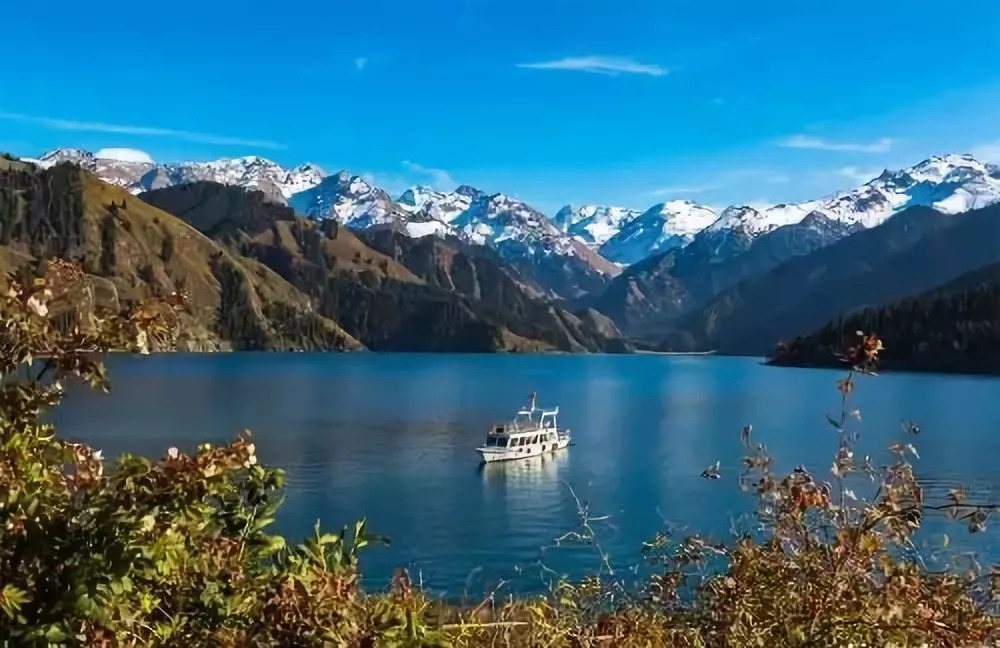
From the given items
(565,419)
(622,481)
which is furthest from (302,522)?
(565,419)

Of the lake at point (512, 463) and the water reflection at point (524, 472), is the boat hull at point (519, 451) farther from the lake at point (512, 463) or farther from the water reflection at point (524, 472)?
the lake at point (512, 463)

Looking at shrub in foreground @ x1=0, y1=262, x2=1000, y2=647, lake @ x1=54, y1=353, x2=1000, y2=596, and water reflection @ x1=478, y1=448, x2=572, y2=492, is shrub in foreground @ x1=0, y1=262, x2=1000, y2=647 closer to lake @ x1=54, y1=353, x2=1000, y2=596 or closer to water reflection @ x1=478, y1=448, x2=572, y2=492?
lake @ x1=54, y1=353, x2=1000, y2=596

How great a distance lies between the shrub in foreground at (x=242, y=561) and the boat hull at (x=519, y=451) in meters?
67.9

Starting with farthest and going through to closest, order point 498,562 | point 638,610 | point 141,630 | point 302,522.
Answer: point 302,522 → point 498,562 → point 638,610 → point 141,630

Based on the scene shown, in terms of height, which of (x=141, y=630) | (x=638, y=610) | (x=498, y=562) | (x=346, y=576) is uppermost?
(x=346, y=576)

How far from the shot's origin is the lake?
1626 inches

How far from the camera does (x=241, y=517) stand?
401 centimetres

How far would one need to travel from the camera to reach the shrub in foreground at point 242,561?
2.98m

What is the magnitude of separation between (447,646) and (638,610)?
2.97 metres

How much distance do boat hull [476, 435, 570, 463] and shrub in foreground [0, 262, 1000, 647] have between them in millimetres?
67929

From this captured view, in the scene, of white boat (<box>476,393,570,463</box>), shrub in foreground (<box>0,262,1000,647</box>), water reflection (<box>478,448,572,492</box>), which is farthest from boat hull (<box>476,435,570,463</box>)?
shrub in foreground (<box>0,262,1000,647</box>)

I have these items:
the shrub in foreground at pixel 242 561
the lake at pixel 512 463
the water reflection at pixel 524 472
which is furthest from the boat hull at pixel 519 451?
the shrub in foreground at pixel 242 561

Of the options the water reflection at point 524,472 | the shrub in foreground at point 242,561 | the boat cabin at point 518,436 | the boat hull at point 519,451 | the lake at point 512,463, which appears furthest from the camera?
the boat cabin at point 518,436

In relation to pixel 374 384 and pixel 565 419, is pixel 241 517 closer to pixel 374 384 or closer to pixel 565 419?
pixel 565 419
